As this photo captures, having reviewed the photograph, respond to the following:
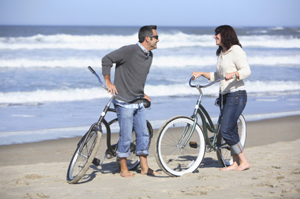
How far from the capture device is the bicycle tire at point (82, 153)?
399cm

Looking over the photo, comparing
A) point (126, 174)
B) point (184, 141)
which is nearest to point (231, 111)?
point (184, 141)

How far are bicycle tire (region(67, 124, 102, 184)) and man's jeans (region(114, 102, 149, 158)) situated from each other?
0.30m

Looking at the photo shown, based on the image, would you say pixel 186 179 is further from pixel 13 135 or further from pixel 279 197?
pixel 13 135

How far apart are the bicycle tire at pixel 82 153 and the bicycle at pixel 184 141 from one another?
2.37 feet

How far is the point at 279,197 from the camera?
331cm

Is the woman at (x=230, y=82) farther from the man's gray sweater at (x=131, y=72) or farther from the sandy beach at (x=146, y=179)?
the man's gray sweater at (x=131, y=72)

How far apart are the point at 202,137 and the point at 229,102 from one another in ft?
1.83

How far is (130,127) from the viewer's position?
4.16 metres

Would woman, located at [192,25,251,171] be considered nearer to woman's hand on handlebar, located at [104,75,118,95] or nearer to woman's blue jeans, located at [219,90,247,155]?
woman's blue jeans, located at [219,90,247,155]

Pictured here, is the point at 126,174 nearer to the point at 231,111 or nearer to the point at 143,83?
the point at 143,83

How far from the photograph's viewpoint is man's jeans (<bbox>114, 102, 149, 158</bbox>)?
4.11 m

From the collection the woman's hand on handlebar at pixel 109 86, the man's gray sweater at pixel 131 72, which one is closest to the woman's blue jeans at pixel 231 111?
the man's gray sweater at pixel 131 72

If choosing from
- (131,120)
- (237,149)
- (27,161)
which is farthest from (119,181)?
(27,161)

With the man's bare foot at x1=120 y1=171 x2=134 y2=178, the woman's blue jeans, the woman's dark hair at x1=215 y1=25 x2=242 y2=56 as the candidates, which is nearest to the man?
the man's bare foot at x1=120 y1=171 x2=134 y2=178
